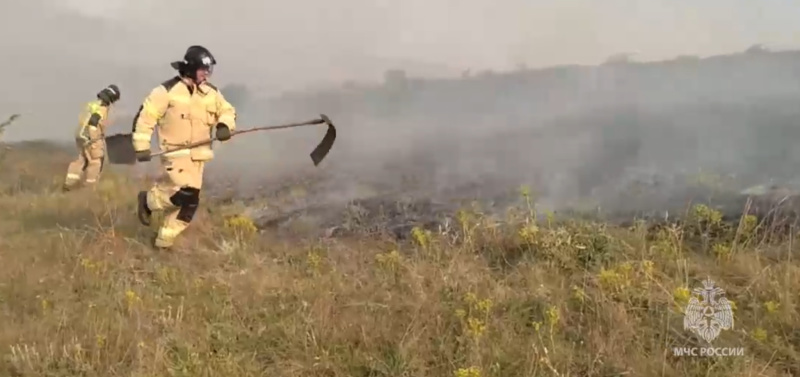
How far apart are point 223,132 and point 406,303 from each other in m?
2.50

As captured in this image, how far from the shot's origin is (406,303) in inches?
176

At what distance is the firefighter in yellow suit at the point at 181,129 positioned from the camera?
19.5 ft

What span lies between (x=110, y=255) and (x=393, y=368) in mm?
3054

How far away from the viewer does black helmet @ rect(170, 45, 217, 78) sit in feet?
19.5

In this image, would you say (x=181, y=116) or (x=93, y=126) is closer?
(x=181, y=116)

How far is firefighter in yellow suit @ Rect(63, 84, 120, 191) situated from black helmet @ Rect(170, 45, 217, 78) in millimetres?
3670

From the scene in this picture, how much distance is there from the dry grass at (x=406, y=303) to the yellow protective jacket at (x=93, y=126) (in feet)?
11.2

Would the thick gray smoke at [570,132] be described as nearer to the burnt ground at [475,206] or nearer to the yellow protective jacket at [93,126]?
the burnt ground at [475,206]

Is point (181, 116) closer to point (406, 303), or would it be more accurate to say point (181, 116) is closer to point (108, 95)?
point (406, 303)

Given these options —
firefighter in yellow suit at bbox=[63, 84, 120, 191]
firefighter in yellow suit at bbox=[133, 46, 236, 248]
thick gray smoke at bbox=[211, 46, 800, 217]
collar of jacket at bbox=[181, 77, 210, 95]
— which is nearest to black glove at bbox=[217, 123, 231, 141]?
firefighter in yellow suit at bbox=[133, 46, 236, 248]

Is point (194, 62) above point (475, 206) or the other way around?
above

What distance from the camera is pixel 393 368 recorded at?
375 cm

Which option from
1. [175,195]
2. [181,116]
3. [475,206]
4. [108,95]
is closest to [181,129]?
[181,116]

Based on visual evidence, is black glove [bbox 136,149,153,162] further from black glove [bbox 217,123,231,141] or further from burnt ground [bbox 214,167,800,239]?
burnt ground [bbox 214,167,800,239]
